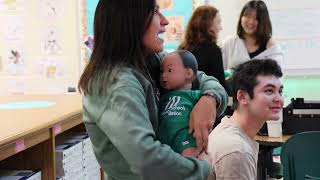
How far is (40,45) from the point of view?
4.66 meters

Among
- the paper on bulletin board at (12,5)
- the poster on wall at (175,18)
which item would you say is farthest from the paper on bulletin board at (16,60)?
the poster on wall at (175,18)

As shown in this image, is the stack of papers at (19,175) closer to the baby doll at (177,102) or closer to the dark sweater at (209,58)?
the baby doll at (177,102)

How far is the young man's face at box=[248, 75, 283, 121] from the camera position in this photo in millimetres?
1932

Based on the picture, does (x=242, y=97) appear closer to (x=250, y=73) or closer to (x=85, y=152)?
(x=250, y=73)

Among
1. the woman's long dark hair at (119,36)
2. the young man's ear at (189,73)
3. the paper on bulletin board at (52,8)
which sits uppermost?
the paper on bulletin board at (52,8)

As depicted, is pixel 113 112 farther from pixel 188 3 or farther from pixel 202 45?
pixel 188 3

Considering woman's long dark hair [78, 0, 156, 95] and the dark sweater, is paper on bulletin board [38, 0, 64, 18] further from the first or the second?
woman's long dark hair [78, 0, 156, 95]

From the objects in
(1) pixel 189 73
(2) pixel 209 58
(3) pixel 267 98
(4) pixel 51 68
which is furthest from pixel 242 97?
(4) pixel 51 68

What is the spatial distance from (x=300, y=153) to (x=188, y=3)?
7.96 feet

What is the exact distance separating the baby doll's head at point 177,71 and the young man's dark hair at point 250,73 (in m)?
0.63

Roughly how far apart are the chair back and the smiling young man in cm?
48

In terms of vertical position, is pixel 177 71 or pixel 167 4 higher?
pixel 167 4

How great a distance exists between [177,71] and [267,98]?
2.60 feet

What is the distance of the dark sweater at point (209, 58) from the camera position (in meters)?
3.17
